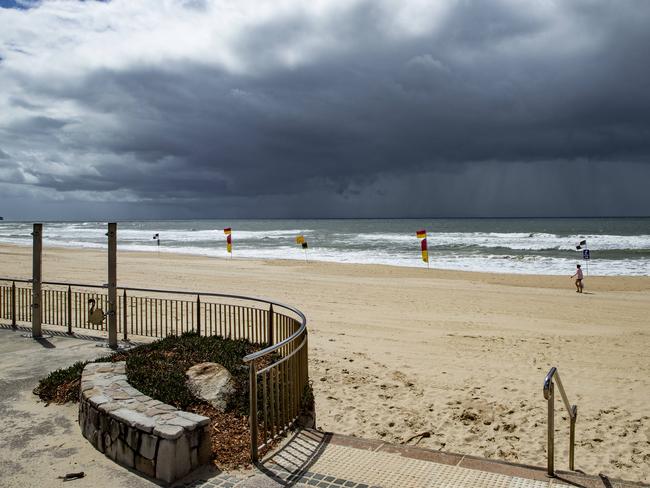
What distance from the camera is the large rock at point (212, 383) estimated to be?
6.52 m

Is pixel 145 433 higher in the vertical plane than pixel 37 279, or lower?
lower

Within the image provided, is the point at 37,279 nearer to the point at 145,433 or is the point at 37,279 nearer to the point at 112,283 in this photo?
the point at 112,283

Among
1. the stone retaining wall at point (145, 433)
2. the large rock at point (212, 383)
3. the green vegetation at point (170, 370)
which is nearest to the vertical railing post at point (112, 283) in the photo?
the green vegetation at point (170, 370)

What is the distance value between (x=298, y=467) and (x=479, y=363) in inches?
269

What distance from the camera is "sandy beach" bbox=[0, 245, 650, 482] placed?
7.16 meters

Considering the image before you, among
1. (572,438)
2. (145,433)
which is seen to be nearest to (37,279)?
(145,433)

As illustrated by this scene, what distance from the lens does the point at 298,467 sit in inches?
196

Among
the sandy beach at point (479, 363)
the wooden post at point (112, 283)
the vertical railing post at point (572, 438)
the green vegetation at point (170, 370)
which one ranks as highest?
the wooden post at point (112, 283)

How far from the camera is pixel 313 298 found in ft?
65.0

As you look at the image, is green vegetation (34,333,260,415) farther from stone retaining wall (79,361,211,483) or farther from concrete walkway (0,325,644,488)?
concrete walkway (0,325,644,488)

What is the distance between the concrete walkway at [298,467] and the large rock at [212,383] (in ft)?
4.06

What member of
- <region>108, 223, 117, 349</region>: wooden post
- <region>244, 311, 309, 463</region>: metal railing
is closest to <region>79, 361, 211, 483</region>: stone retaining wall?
<region>244, 311, 309, 463</region>: metal railing

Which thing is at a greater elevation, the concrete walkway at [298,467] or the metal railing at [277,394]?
the metal railing at [277,394]

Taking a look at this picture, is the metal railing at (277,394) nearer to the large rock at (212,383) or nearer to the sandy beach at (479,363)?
the large rock at (212,383)
